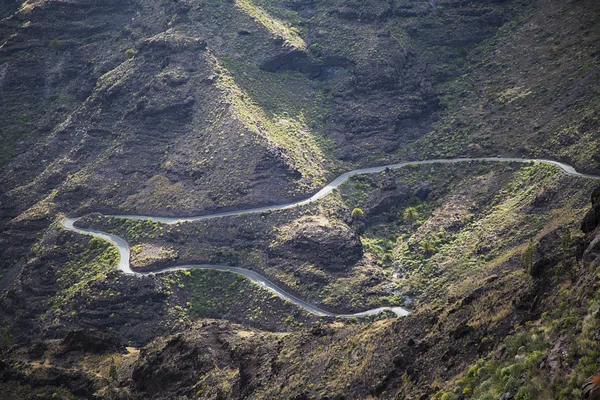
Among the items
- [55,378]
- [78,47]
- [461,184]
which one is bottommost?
[55,378]

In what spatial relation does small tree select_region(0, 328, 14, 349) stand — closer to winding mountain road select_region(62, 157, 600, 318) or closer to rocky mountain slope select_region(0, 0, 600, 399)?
rocky mountain slope select_region(0, 0, 600, 399)

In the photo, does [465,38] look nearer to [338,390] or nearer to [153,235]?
[153,235]

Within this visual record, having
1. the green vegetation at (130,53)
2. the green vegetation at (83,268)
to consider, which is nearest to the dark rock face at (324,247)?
the green vegetation at (83,268)

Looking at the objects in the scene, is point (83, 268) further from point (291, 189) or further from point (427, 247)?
point (427, 247)

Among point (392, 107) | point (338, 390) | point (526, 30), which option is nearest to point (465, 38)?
point (526, 30)

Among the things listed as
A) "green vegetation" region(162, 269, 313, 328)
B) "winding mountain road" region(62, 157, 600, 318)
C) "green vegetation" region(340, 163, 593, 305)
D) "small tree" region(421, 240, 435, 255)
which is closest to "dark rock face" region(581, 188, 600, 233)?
"green vegetation" region(340, 163, 593, 305)

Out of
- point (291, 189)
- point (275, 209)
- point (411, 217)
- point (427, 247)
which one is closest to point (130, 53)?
point (291, 189)

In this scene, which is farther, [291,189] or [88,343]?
[291,189]
